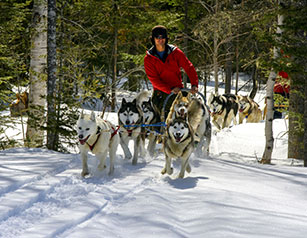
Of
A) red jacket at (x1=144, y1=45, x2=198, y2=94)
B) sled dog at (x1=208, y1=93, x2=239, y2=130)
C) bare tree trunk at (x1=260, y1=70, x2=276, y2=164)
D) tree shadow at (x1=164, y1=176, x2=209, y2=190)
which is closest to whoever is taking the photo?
tree shadow at (x1=164, y1=176, x2=209, y2=190)

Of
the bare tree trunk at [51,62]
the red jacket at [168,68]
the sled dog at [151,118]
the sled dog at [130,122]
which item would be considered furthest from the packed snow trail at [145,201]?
the red jacket at [168,68]

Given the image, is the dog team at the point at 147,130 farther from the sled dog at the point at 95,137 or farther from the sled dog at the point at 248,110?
the sled dog at the point at 248,110

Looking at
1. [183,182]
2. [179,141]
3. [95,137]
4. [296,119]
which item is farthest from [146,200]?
[296,119]

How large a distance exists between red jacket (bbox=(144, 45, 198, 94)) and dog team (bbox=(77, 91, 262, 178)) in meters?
0.36

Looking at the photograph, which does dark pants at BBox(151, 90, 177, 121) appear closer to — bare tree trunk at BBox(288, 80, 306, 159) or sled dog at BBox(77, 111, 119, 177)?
Answer: sled dog at BBox(77, 111, 119, 177)

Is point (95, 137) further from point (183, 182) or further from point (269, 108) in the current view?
A: point (269, 108)

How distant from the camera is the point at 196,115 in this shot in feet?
21.0

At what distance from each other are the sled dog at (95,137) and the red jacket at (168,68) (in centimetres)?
138

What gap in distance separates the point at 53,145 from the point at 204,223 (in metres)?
4.69

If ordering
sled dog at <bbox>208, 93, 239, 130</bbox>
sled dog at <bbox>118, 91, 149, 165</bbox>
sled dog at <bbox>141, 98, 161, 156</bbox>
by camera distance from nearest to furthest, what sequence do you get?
sled dog at <bbox>118, 91, 149, 165</bbox>
sled dog at <bbox>141, 98, 161, 156</bbox>
sled dog at <bbox>208, 93, 239, 130</bbox>

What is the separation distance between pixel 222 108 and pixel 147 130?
20.9ft

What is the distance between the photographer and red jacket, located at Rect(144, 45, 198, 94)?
6.18 m

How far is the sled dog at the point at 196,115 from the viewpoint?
558 centimetres


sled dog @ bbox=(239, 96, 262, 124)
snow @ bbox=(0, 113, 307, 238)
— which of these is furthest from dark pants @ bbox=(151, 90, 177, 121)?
sled dog @ bbox=(239, 96, 262, 124)
